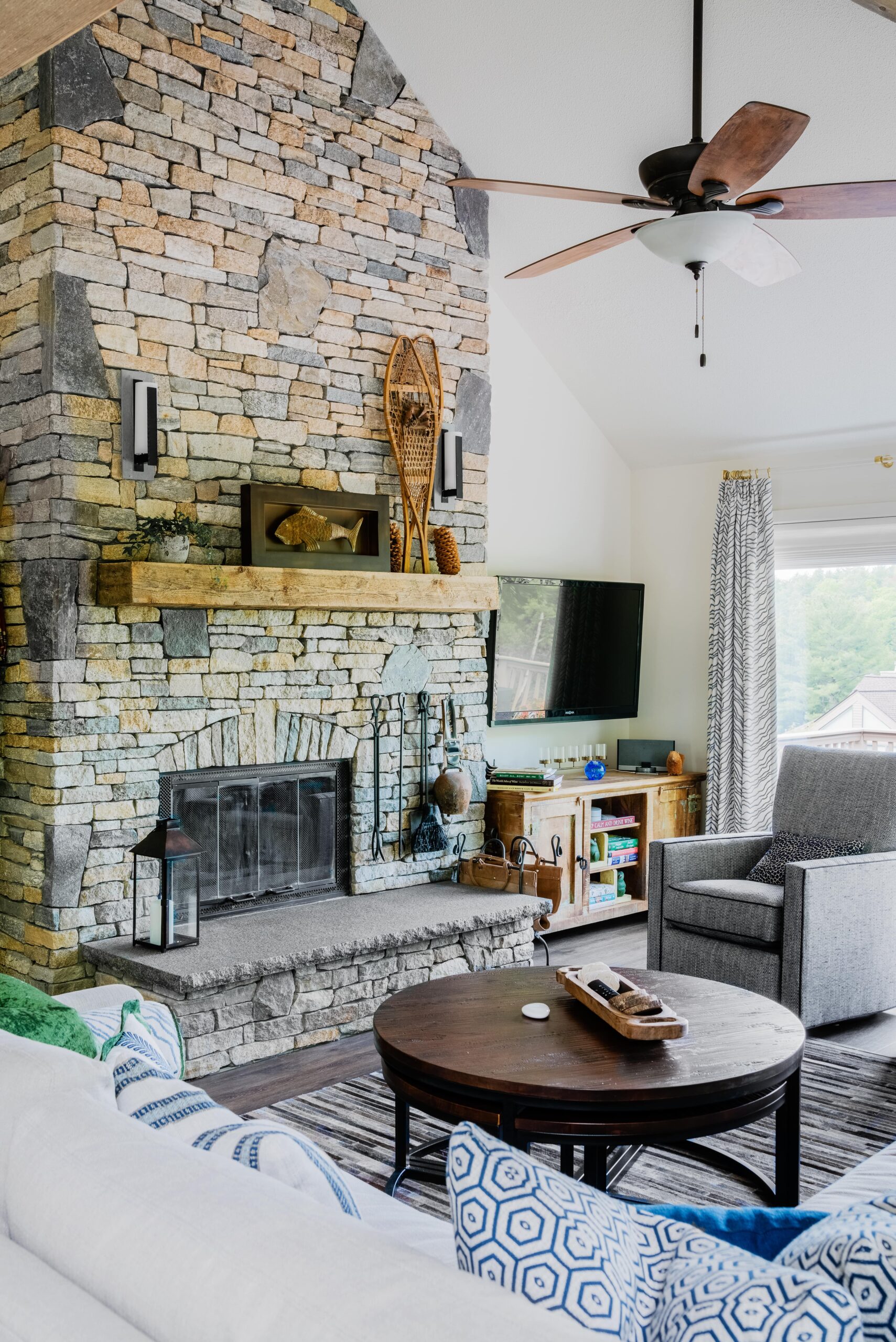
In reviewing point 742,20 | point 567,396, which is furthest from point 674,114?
point 567,396

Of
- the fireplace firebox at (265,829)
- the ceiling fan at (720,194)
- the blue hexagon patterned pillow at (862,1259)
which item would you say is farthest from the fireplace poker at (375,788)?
the blue hexagon patterned pillow at (862,1259)

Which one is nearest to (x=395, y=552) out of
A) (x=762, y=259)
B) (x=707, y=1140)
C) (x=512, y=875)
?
(x=512, y=875)

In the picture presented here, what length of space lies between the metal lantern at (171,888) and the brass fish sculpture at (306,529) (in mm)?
1110

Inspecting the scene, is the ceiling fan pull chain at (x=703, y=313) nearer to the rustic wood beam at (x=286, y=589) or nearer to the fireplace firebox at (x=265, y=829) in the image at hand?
the rustic wood beam at (x=286, y=589)

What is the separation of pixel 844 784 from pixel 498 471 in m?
2.36

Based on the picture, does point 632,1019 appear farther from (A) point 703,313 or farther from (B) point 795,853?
(A) point 703,313

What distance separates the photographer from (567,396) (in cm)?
633

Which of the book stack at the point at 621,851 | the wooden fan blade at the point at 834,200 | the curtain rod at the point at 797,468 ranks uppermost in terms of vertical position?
the wooden fan blade at the point at 834,200

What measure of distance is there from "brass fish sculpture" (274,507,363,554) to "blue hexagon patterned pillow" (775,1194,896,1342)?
3.38m

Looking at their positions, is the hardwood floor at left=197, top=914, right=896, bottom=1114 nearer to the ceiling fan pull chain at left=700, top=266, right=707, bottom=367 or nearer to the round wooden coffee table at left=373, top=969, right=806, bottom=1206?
the round wooden coffee table at left=373, top=969, right=806, bottom=1206

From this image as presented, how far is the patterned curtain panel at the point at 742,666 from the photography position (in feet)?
19.9

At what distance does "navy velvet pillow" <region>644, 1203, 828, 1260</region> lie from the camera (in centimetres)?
147

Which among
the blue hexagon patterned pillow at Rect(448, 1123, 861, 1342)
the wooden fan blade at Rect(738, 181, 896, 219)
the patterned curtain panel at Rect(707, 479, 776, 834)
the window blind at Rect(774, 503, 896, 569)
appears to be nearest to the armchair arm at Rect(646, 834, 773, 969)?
the patterned curtain panel at Rect(707, 479, 776, 834)

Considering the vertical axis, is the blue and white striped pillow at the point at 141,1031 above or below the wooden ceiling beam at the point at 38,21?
below
